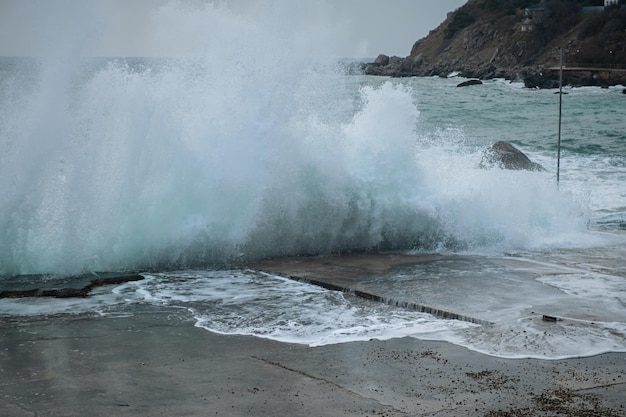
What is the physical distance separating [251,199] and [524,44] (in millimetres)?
87878

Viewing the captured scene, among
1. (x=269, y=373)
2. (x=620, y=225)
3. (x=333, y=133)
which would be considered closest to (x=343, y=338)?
(x=269, y=373)

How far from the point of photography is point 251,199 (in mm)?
11555

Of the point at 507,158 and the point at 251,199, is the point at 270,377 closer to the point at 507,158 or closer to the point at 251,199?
the point at 251,199

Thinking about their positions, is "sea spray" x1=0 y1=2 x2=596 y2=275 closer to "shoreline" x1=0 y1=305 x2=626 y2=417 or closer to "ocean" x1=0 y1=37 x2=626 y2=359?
"ocean" x1=0 y1=37 x2=626 y2=359

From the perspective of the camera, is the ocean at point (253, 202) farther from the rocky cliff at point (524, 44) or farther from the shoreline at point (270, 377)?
the rocky cliff at point (524, 44)

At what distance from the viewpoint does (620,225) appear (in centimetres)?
1449

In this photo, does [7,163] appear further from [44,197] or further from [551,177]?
[551,177]

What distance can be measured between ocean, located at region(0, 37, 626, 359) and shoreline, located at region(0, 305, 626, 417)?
0.94 m

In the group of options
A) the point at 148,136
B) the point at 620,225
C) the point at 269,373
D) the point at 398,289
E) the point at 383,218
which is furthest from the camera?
the point at 620,225

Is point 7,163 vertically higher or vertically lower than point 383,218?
higher

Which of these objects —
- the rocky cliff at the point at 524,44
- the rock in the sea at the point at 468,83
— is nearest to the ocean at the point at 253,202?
the rock in the sea at the point at 468,83

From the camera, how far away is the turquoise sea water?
29.1 ft

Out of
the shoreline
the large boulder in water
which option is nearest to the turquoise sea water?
the shoreline

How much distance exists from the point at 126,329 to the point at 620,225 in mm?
9908
